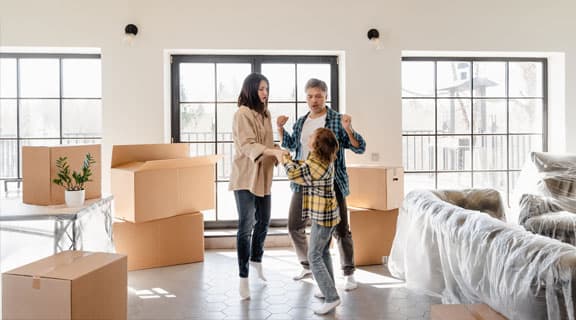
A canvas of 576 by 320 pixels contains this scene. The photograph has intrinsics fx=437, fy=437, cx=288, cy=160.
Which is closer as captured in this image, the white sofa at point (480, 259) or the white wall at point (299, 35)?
the white sofa at point (480, 259)

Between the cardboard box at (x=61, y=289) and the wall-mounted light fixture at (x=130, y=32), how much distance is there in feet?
7.59

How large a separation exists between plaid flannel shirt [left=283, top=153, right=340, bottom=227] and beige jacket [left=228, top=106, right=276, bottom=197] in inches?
10.4

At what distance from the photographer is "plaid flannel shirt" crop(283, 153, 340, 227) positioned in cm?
236

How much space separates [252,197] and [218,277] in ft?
2.70

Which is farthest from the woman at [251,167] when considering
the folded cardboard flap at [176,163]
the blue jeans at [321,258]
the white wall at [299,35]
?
the white wall at [299,35]

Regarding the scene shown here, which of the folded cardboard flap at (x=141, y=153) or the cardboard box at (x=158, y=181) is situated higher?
the folded cardboard flap at (x=141, y=153)

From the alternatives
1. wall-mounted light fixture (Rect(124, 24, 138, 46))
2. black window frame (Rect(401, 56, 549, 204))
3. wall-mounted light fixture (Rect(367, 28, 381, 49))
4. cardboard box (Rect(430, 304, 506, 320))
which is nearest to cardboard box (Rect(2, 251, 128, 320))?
cardboard box (Rect(430, 304, 506, 320))

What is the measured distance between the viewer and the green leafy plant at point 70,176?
94.2 inches

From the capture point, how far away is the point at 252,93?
2719 millimetres

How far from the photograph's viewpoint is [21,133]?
394cm

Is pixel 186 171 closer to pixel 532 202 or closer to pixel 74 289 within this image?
pixel 74 289

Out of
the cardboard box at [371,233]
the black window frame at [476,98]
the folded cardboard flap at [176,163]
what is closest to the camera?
the folded cardboard flap at [176,163]

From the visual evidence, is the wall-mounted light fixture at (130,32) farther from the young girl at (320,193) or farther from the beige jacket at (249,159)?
the young girl at (320,193)

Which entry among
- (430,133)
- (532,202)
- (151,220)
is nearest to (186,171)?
(151,220)
